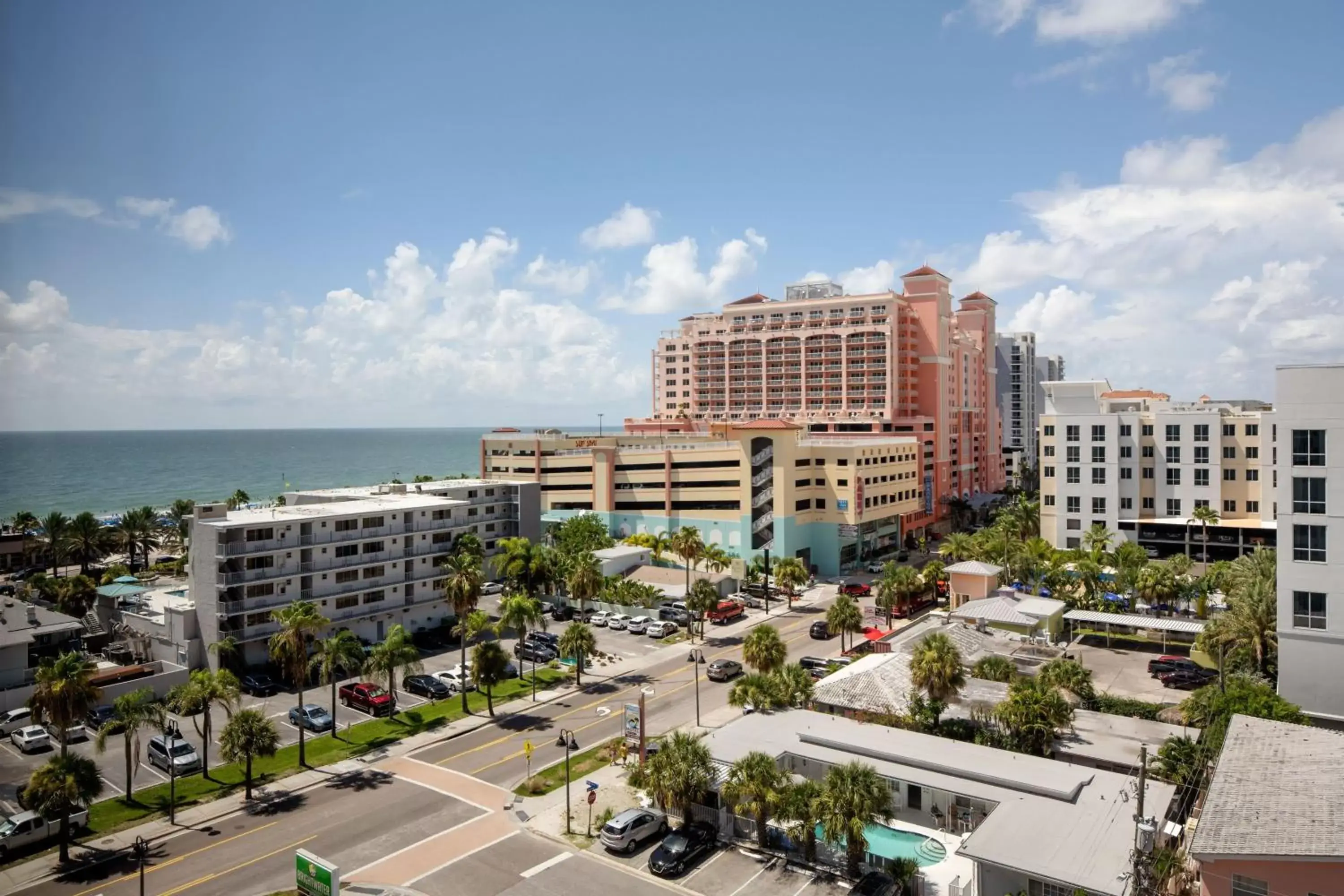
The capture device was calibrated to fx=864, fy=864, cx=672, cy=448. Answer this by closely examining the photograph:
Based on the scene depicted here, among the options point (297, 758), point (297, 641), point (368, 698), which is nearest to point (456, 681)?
point (368, 698)

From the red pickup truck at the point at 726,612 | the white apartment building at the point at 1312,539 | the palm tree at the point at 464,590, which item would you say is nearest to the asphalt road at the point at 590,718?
the palm tree at the point at 464,590

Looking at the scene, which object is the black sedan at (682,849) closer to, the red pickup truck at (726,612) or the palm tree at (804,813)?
the palm tree at (804,813)

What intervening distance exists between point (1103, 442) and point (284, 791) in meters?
88.4

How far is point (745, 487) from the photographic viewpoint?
95.4 m

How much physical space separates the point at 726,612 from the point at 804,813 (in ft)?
141

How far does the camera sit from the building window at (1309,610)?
44344 mm

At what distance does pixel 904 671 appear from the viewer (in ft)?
156

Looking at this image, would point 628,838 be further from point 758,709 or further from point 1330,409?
point 1330,409

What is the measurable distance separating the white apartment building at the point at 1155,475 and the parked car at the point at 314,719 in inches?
3165

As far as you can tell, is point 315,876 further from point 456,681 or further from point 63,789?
point 456,681

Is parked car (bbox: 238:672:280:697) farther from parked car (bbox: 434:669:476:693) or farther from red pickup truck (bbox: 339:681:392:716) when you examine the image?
parked car (bbox: 434:669:476:693)

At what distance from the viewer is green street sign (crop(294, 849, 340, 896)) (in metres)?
27.3

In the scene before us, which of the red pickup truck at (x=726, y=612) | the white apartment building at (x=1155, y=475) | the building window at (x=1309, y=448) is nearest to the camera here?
the building window at (x=1309, y=448)

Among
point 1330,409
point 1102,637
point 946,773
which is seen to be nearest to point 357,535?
point 946,773
